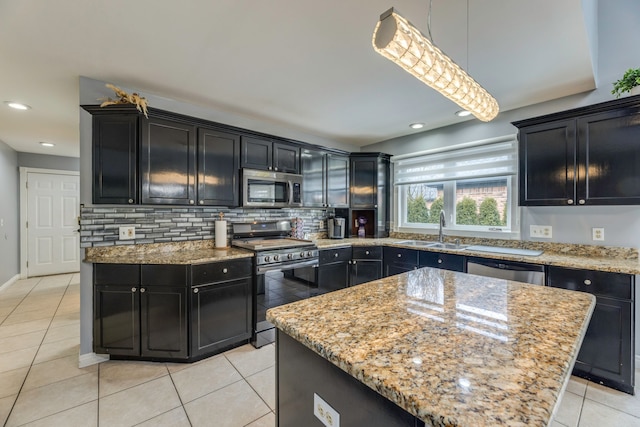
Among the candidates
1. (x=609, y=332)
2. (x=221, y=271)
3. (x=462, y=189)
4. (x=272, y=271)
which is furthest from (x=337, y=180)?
(x=609, y=332)

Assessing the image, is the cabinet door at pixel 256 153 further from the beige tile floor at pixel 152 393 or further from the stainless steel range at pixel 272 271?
the beige tile floor at pixel 152 393

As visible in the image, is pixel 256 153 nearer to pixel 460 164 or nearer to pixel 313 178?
pixel 313 178

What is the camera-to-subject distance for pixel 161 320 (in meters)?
2.33

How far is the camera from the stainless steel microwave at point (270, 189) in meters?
3.05

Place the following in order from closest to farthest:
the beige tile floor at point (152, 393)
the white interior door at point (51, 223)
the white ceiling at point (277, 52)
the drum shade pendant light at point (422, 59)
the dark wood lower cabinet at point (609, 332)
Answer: the drum shade pendant light at point (422, 59) → the white ceiling at point (277, 52) → the beige tile floor at point (152, 393) → the dark wood lower cabinet at point (609, 332) → the white interior door at point (51, 223)

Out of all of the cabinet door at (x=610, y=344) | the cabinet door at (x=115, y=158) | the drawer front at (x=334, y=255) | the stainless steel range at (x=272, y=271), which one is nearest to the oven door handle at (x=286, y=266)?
the stainless steel range at (x=272, y=271)

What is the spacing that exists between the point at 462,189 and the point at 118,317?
12.6 ft

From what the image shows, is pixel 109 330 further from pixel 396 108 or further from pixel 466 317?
pixel 396 108

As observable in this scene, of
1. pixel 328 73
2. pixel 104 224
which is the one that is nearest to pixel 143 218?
pixel 104 224

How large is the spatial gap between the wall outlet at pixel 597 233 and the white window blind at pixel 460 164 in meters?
0.86

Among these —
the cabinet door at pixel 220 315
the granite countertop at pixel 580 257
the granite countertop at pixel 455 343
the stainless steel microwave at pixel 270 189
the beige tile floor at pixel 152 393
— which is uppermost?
the stainless steel microwave at pixel 270 189

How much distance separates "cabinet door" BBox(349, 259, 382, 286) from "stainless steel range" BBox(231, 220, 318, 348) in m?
0.60

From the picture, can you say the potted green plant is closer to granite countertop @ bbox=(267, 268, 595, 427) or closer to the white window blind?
the white window blind

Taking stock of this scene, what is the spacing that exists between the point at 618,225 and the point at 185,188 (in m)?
3.85
